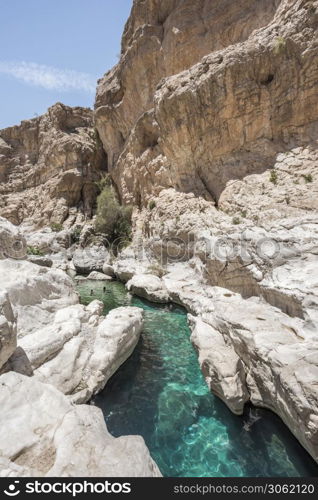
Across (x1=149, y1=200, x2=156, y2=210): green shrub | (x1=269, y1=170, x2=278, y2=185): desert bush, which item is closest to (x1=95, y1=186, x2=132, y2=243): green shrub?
(x1=149, y1=200, x2=156, y2=210): green shrub

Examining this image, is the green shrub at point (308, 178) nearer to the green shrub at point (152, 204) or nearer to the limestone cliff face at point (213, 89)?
the limestone cliff face at point (213, 89)

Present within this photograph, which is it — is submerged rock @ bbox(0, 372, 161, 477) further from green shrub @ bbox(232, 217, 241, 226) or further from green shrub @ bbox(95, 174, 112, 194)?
green shrub @ bbox(95, 174, 112, 194)

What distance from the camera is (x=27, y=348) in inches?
228

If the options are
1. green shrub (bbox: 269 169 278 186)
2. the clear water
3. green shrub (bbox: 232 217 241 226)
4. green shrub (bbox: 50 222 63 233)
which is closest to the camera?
the clear water

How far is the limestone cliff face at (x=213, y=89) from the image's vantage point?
1473cm

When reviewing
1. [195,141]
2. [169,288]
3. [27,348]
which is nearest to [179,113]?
[195,141]

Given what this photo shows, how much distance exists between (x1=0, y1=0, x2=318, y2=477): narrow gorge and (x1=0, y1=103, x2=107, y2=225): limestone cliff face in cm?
54

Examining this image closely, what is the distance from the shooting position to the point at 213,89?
16578 millimetres

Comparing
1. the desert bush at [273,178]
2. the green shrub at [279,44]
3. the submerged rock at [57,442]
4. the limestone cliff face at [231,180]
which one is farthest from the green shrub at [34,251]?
the green shrub at [279,44]

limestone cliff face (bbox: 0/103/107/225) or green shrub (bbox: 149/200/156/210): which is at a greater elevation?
limestone cliff face (bbox: 0/103/107/225)

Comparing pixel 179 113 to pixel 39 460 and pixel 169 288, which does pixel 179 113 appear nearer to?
pixel 169 288

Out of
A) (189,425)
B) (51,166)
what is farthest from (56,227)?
(189,425)

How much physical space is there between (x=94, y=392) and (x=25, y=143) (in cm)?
4760

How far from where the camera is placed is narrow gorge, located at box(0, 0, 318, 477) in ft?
13.7
